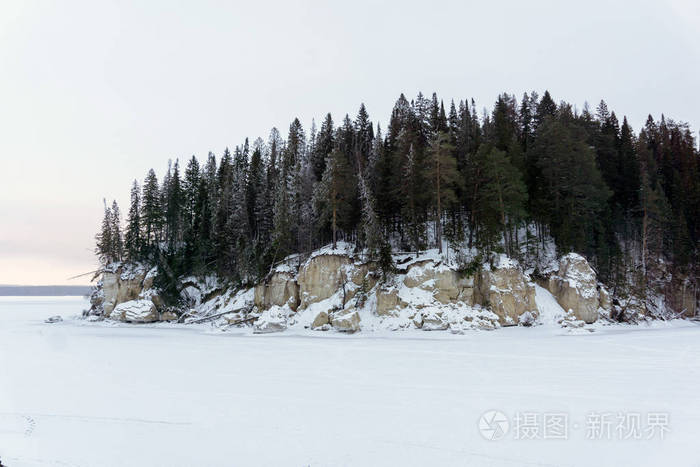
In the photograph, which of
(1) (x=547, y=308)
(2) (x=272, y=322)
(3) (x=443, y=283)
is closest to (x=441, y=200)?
(3) (x=443, y=283)

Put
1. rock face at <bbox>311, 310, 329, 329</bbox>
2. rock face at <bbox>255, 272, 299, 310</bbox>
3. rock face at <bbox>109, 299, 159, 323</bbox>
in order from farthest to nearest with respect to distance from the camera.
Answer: rock face at <bbox>109, 299, 159, 323</bbox>, rock face at <bbox>255, 272, 299, 310</bbox>, rock face at <bbox>311, 310, 329, 329</bbox>

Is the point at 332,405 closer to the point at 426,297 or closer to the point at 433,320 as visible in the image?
the point at 433,320

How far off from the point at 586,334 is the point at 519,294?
21.6ft

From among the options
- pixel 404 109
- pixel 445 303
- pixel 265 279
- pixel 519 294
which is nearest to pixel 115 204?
pixel 265 279

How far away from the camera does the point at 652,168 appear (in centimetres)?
4506

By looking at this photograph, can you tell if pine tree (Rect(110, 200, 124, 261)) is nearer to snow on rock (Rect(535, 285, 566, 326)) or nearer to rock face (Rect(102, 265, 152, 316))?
rock face (Rect(102, 265, 152, 316))

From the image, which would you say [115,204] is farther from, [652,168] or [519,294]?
[652,168]

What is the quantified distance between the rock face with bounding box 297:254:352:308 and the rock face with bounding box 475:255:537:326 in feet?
43.0

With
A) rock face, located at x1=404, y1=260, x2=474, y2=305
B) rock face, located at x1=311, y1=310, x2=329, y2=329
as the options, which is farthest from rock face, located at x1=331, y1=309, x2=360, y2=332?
rock face, located at x1=404, y1=260, x2=474, y2=305

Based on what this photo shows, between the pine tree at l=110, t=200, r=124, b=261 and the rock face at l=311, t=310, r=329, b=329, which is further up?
the pine tree at l=110, t=200, r=124, b=261

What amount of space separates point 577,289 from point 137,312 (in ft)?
159

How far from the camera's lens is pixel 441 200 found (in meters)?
35.0

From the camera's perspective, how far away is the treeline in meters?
35.7

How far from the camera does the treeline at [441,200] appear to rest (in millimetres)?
35688
